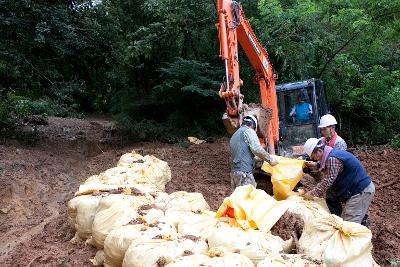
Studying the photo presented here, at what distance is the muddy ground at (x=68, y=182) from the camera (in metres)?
5.09

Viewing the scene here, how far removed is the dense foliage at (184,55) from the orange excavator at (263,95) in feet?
10.2

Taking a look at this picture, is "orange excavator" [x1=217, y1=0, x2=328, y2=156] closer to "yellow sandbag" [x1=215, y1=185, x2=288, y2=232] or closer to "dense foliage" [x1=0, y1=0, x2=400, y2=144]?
"yellow sandbag" [x1=215, y1=185, x2=288, y2=232]

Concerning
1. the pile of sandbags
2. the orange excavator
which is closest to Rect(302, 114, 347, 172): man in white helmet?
the pile of sandbags

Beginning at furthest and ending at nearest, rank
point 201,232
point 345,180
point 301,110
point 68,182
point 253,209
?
point 68,182
point 301,110
point 345,180
point 253,209
point 201,232

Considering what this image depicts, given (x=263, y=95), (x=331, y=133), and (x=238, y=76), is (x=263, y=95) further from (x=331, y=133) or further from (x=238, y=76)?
(x=331, y=133)

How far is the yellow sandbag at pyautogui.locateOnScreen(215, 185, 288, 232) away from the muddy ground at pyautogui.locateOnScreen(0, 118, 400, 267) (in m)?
1.33

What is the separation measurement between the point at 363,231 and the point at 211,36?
10905 millimetres

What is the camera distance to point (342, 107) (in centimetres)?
1351

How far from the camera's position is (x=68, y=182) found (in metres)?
8.99

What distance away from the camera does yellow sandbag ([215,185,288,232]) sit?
13.5 feet

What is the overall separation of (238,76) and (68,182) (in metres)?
4.17

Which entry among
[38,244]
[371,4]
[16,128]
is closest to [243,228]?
[38,244]

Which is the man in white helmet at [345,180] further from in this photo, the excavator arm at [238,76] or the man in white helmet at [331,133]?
the excavator arm at [238,76]

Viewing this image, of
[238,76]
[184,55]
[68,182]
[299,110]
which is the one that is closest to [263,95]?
[299,110]
